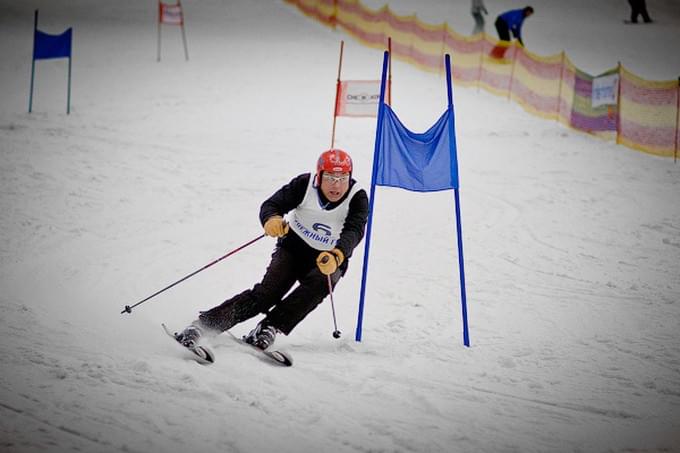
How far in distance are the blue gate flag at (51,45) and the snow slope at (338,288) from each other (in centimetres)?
117

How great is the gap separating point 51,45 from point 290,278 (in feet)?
33.5

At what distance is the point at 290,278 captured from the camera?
5074 mm

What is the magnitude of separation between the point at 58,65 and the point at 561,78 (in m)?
12.9

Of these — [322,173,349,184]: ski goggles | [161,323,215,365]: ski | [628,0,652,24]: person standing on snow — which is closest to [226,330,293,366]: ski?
[161,323,215,365]: ski

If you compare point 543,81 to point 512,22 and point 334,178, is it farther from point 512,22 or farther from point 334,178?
point 334,178

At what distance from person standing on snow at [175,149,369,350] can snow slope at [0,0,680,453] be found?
26 cm

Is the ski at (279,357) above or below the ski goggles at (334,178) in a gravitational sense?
below

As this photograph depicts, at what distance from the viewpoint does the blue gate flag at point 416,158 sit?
527cm

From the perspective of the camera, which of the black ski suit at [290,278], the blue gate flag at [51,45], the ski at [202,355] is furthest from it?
the blue gate flag at [51,45]

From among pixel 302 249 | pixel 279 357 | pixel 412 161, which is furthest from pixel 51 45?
pixel 279 357

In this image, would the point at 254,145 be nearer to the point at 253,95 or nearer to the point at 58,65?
the point at 253,95

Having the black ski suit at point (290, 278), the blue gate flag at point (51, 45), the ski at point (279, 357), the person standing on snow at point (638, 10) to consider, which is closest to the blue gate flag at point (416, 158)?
the black ski suit at point (290, 278)

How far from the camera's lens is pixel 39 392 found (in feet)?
12.5

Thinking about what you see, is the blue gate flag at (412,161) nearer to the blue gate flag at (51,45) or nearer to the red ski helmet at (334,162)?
the red ski helmet at (334,162)
